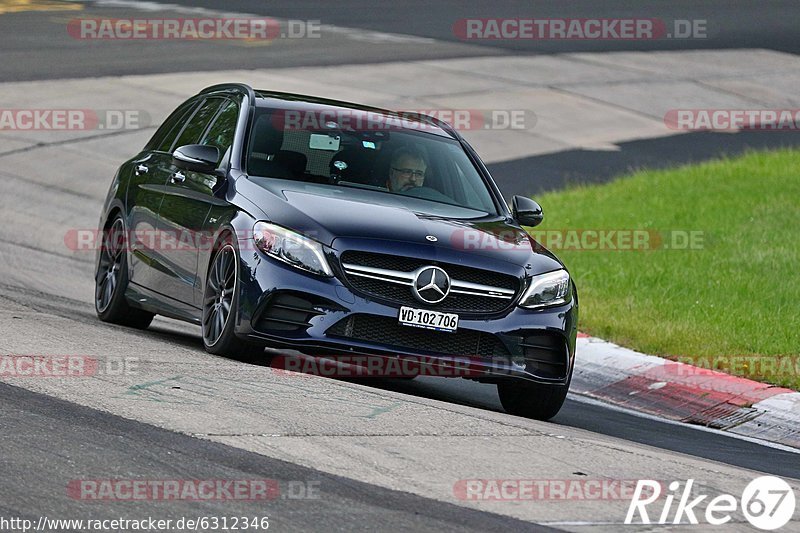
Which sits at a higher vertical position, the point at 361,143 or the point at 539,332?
the point at 361,143

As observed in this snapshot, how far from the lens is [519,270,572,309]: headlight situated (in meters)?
9.16

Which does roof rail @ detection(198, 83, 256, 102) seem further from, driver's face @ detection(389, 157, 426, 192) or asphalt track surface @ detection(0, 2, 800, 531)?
asphalt track surface @ detection(0, 2, 800, 531)

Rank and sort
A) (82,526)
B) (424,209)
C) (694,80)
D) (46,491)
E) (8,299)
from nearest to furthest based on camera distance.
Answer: (82,526) < (46,491) < (424,209) < (8,299) < (694,80)

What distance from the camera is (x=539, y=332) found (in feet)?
30.1

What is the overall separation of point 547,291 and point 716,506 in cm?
260

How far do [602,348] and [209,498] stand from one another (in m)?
6.20

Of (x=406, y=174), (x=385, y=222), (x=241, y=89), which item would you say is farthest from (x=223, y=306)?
(x=241, y=89)

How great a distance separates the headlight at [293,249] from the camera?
349 inches

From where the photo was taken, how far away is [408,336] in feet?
29.2

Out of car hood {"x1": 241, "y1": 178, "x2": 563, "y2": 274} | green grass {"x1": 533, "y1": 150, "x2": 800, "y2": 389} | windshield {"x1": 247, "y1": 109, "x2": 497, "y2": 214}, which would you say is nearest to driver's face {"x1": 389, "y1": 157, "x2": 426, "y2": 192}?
windshield {"x1": 247, "y1": 109, "x2": 497, "y2": 214}

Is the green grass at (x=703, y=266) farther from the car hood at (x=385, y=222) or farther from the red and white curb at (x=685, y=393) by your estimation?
the car hood at (x=385, y=222)

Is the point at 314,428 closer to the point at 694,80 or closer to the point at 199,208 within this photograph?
the point at 199,208

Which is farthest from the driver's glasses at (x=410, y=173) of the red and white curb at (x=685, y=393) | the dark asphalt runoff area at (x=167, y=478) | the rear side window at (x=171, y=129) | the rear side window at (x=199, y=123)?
the dark asphalt runoff area at (x=167, y=478)

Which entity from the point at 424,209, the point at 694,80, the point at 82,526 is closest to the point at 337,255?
the point at 424,209
